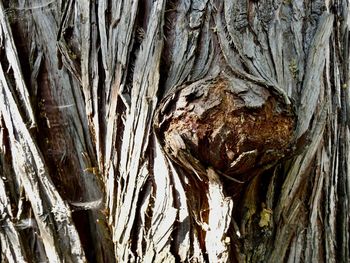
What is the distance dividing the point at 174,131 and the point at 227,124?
0.10 m

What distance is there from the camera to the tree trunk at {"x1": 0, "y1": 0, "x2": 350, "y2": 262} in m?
1.23

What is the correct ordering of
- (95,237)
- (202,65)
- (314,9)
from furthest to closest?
1. (95,237)
2. (314,9)
3. (202,65)

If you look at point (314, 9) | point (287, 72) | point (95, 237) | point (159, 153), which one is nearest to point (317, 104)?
point (287, 72)

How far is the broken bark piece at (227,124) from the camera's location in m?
1.20

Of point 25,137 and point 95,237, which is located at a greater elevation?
point 25,137

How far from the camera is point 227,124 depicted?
1.20m

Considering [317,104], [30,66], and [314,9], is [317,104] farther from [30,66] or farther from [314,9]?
[30,66]

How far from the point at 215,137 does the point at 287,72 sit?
29cm

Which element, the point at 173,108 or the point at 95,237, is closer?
the point at 173,108

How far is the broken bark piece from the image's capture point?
3.92 feet

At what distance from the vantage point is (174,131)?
4.00 feet

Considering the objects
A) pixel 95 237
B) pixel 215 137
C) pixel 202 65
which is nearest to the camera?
pixel 215 137

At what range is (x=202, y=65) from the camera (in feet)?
4.33

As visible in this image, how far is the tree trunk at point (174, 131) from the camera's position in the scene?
4.03 ft
